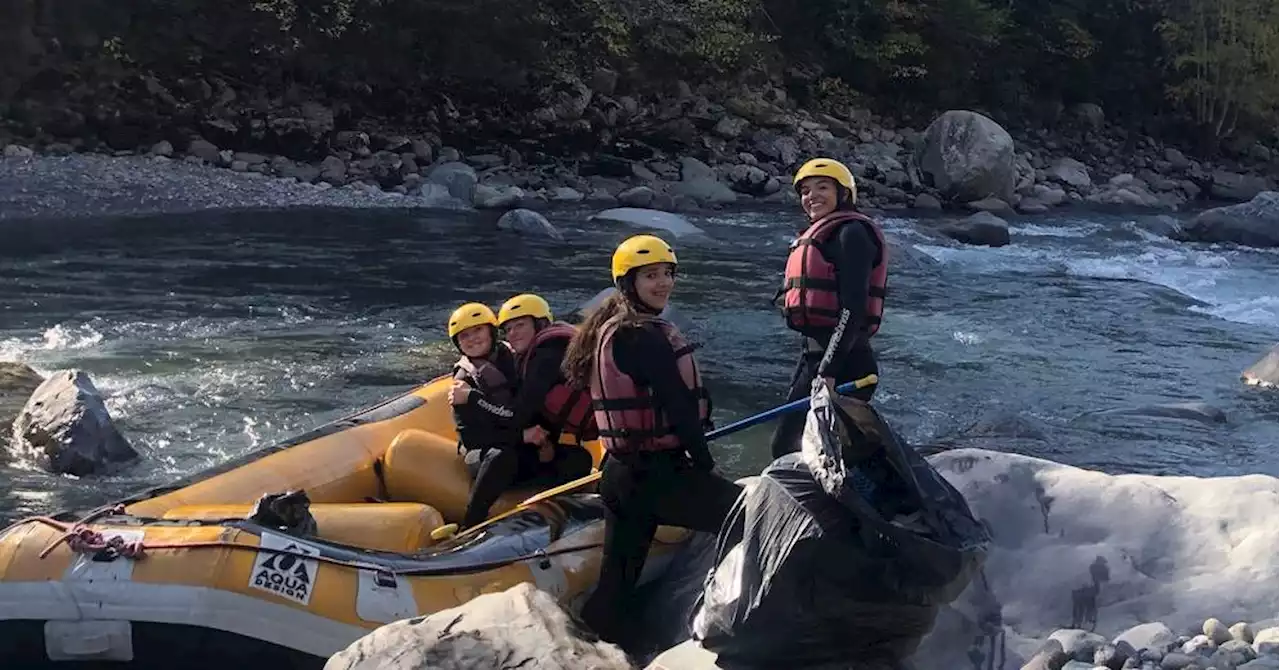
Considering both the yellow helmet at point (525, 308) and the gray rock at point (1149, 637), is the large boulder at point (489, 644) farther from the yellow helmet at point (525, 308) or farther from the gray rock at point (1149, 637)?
the yellow helmet at point (525, 308)

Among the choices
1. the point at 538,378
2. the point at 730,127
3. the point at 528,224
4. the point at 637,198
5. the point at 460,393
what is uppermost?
the point at 730,127

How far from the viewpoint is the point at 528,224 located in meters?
15.4

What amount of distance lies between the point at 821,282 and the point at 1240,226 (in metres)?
14.2

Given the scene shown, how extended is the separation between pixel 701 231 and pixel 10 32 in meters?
10.3

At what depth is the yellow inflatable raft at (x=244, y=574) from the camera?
13.5ft

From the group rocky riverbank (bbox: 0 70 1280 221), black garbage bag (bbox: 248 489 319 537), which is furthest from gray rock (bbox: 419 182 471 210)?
black garbage bag (bbox: 248 489 319 537)

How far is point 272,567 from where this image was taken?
4.23m

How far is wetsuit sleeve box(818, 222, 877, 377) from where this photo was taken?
470 cm

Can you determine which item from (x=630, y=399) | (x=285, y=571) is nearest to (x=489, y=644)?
(x=630, y=399)

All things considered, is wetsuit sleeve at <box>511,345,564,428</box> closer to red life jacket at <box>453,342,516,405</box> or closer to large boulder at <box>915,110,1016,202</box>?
red life jacket at <box>453,342,516,405</box>

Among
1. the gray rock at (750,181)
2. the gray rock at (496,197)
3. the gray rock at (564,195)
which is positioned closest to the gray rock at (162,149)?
the gray rock at (496,197)

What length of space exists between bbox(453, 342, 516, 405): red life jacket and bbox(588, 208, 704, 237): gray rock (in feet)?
33.0

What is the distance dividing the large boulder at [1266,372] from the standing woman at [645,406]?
631cm

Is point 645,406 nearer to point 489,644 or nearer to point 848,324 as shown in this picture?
point 848,324
